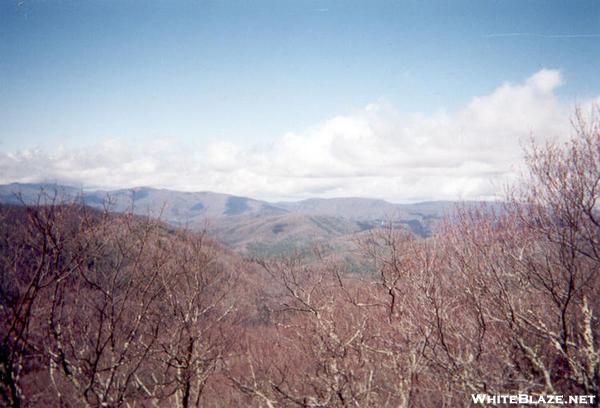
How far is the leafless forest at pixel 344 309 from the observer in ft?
21.0

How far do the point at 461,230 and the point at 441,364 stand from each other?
1015 cm

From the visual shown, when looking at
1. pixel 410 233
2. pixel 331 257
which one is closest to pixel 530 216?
pixel 410 233

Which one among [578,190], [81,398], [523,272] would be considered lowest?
[81,398]

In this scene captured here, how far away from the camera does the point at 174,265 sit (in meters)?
14.1

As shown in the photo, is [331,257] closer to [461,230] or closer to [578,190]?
[461,230]

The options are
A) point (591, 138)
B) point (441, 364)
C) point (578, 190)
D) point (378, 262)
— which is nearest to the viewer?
point (441, 364)

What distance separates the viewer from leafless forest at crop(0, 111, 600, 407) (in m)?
6.41

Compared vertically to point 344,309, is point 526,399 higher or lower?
higher

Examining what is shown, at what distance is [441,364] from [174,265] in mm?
10765

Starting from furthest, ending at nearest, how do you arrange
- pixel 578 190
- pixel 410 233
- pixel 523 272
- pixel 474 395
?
Result: 1. pixel 410 233
2. pixel 523 272
3. pixel 578 190
4. pixel 474 395

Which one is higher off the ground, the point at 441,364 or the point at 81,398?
the point at 81,398

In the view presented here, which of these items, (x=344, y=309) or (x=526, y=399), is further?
(x=344, y=309)

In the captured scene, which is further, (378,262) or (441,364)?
(378,262)

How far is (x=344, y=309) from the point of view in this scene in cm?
1616
